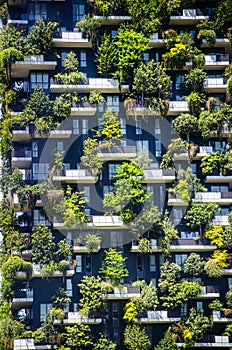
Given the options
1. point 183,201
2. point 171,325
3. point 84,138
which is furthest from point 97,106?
point 171,325

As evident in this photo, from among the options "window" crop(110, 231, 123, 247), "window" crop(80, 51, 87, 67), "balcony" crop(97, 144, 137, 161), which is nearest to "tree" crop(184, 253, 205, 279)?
"window" crop(110, 231, 123, 247)

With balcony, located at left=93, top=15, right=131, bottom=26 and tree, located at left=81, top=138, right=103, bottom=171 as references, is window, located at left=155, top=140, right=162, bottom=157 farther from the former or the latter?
balcony, located at left=93, top=15, right=131, bottom=26

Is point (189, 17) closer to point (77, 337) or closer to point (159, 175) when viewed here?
point (159, 175)

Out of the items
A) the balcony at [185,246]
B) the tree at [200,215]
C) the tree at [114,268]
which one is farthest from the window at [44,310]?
the tree at [200,215]

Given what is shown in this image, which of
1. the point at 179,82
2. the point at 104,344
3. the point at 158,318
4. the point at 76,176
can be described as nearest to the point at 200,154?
the point at 179,82

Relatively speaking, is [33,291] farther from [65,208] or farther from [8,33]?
[8,33]

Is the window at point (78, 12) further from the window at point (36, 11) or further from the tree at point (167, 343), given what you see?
the tree at point (167, 343)

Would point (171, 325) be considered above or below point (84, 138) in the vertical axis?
below
